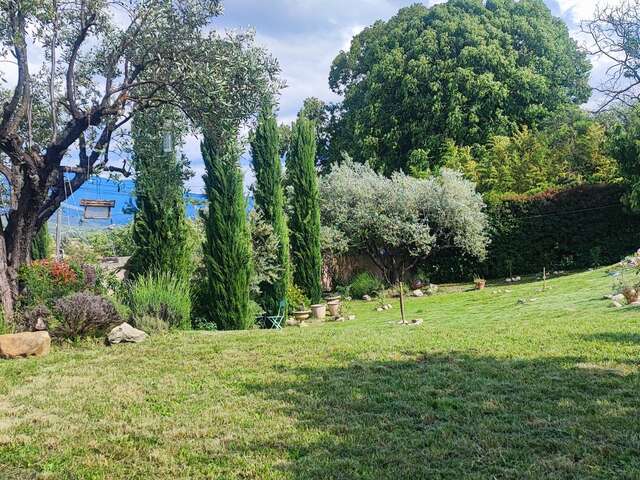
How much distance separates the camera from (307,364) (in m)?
5.46

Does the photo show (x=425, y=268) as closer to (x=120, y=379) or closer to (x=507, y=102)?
(x=507, y=102)

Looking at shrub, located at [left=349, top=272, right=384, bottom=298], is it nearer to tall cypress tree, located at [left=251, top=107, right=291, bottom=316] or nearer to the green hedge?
the green hedge

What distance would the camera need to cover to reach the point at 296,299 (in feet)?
41.4

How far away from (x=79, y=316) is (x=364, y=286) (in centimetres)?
984

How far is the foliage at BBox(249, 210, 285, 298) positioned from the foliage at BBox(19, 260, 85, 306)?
3810mm

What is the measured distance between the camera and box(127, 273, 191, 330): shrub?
25.8 ft

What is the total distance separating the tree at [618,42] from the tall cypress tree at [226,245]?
6.36 m

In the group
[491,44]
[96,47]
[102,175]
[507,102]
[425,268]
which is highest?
[491,44]

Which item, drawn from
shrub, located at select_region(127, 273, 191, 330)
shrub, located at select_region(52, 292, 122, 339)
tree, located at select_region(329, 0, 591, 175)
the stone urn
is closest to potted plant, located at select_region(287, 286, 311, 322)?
shrub, located at select_region(127, 273, 191, 330)

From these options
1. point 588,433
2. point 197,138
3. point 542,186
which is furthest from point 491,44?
point 588,433

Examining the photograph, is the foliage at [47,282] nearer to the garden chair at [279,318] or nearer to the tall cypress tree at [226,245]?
the tall cypress tree at [226,245]

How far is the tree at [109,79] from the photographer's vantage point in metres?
7.34

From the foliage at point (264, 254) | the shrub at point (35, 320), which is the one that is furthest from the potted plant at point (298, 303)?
the shrub at point (35, 320)

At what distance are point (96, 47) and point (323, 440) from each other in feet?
25.4
